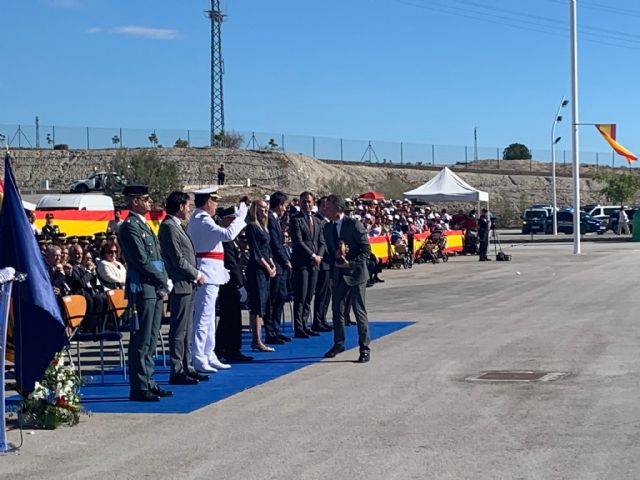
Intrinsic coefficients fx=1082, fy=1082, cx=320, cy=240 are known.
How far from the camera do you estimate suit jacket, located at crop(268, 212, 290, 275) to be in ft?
49.3

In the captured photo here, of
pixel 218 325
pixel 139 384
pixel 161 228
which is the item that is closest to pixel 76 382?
pixel 139 384

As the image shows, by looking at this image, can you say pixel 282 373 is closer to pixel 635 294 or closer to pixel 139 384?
pixel 139 384

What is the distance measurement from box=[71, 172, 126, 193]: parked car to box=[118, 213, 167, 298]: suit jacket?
4865cm

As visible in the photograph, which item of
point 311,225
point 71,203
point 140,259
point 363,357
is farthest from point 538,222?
point 140,259

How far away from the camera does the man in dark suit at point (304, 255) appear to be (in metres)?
15.5

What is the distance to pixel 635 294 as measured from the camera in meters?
21.4

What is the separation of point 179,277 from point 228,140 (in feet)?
258

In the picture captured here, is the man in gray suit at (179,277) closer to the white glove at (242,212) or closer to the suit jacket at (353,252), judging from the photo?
the white glove at (242,212)

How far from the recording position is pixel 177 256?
1114 centimetres

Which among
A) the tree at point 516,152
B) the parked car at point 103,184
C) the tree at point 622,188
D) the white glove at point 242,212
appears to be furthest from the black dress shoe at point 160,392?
the tree at point 516,152

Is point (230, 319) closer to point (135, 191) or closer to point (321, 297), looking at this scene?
point (135, 191)

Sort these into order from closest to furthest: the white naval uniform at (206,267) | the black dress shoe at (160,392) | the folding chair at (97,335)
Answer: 1. the black dress shoe at (160,392)
2. the folding chair at (97,335)
3. the white naval uniform at (206,267)

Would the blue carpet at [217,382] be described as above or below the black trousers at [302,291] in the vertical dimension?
below

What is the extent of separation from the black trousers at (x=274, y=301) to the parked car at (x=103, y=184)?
44211mm
